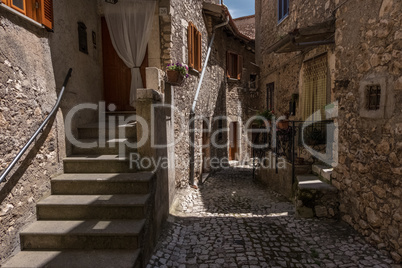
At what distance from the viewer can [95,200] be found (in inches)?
136

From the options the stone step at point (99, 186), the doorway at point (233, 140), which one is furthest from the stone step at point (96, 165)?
the doorway at point (233, 140)

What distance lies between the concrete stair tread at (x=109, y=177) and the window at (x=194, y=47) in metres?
4.65

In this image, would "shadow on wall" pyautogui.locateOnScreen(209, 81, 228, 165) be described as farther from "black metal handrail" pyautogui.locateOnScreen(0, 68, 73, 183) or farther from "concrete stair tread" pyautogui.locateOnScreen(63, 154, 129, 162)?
"black metal handrail" pyautogui.locateOnScreen(0, 68, 73, 183)

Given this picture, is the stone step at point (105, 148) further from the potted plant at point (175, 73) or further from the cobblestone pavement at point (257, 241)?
the potted plant at point (175, 73)

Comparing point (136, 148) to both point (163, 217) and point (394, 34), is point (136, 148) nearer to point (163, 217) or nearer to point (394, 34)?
point (163, 217)

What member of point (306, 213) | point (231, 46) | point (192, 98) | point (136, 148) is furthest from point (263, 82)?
point (136, 148)

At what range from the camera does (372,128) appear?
3582 millimetres

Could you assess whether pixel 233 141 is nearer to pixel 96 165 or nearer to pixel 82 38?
pixel 82 38

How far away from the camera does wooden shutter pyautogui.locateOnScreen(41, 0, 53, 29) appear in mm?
3521

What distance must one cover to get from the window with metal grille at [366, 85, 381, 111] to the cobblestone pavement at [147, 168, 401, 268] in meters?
1.96

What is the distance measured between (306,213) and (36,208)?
14.3 feet

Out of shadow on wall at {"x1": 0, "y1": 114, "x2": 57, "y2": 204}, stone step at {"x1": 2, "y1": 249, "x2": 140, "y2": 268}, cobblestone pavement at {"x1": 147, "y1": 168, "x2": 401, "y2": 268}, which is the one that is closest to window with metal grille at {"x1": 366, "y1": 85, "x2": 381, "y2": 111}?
cobblestone pavement at {"x1": 147, "y1": 168, "x2": 401, "y2": 268}

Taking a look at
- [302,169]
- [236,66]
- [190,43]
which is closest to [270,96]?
[236,66]

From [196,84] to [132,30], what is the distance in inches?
116
